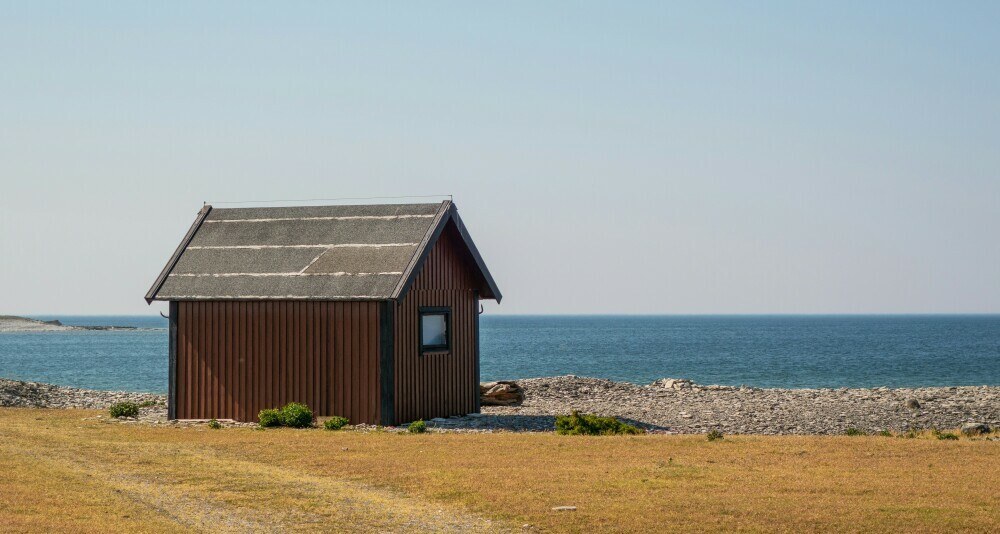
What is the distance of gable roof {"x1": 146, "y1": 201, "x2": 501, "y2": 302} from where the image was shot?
25719 mm

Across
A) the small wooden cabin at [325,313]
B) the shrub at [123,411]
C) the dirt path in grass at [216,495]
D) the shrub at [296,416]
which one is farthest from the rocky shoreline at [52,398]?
the dirt path in grass at [216,495]

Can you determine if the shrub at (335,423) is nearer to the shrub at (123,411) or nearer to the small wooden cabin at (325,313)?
the small wooden cabin at (325,313)

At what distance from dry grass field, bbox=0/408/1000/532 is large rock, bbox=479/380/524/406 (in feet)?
36.4

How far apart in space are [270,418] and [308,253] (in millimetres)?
4409

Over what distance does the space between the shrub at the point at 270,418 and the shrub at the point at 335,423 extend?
4.01 ft

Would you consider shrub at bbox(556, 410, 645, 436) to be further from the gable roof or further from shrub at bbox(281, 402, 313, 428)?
shrub at bbox(281, 402, 313, 428)

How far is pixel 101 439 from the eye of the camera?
73.6 feet

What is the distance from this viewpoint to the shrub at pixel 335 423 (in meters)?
24.3

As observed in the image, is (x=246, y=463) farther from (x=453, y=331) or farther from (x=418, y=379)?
(x=453, y=331)

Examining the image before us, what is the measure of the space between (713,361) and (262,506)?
8806 cm

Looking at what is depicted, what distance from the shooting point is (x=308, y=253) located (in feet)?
89.2

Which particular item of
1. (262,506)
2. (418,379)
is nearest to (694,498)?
(262,506)

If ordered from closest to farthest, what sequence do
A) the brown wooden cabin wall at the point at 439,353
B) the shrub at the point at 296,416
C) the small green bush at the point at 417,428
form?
the small green bush at the point at 417,428 → the shrub at the point at 296,416 → the brown wooden cabin wall at the point at 439,353

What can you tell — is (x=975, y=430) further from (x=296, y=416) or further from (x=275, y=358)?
(x=275, y=358)
